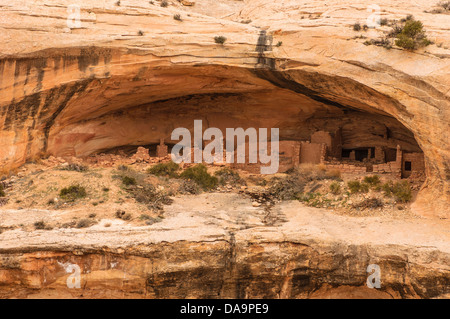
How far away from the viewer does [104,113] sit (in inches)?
744

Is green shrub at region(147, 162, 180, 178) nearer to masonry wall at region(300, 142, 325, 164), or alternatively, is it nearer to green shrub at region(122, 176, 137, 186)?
green shrub at region(122, 176, 137, 186)

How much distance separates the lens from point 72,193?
1353 centimetres

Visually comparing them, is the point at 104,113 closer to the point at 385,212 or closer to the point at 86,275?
the point at 86,275

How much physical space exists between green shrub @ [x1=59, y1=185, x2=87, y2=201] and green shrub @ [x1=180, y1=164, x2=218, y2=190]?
3.97 meters

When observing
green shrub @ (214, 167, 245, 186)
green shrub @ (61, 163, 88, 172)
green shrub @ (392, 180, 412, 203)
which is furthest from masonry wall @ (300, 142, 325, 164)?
green shrub @ (61, 163, 88, 172)

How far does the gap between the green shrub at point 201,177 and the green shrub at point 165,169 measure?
1.37 feet

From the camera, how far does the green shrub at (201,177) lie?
53.4 feet

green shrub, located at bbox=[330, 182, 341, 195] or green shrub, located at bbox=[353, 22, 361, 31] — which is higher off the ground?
green shrub, located at bbox=[353, 22, 361, 31]

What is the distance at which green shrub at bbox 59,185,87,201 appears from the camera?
13.4 meters

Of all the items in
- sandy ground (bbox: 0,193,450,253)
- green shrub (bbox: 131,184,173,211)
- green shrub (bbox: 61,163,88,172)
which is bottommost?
sandy ground (bbox: 0,193,450,253)

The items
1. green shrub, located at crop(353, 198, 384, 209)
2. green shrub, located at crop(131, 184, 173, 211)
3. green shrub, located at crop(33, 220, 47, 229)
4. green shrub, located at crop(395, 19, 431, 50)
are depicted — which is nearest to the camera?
green shrub, located at crop(33, 220, 47, 229)

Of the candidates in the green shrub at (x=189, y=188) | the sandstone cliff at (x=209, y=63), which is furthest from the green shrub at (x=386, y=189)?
the green shrub at (x=189, y=188)

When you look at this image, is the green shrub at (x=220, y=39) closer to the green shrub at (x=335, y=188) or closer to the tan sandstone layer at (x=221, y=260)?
the green shrub at (x=335, y=188)

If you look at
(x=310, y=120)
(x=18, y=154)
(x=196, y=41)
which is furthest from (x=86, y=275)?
(x=310, y=120)
